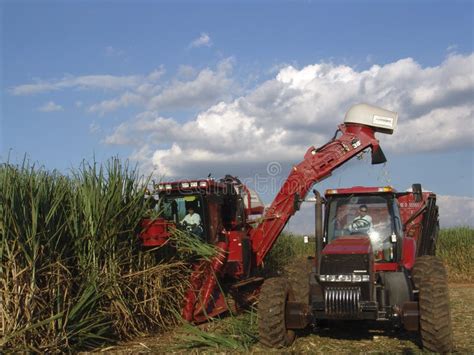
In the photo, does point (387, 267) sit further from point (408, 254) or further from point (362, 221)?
point (362, 221)

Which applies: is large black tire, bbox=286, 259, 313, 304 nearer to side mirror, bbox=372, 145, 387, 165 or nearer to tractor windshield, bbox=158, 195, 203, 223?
tractor windshield, bbox=158, 195, 203, 223

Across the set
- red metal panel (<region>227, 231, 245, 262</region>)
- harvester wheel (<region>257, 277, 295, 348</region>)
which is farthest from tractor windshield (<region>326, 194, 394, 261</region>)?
red metal panel (<region>227, 231, 245, 262</region>)

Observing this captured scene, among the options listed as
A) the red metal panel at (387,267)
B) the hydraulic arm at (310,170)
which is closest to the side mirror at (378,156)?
the hydraulic arm at (310,170)

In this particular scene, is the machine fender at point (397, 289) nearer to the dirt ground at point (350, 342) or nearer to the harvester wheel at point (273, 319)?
the dirt ground at point (350, 342)

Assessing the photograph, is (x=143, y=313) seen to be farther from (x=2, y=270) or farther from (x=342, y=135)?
(x=342, y=135)

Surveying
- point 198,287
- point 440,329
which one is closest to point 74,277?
point 198,287

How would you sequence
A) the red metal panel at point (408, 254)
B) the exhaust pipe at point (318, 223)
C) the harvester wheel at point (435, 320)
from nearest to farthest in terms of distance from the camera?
the harvester wheel at point (435, 320) → the exhaust pipe at point (318, 223) → the red metal panel at point (408, 254)

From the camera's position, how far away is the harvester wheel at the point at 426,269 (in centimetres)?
796

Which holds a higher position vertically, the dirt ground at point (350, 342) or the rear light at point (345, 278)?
the rear light at point (345, 278)

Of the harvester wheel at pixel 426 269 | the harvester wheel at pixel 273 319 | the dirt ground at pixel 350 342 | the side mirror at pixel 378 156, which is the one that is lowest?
the dirt ground at pixel 350 342

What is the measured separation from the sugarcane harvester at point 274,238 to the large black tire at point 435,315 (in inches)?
6.5

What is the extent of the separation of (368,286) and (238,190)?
6.39 m

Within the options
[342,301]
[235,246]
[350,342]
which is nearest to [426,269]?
[342,301]

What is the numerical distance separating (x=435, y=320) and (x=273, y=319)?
2009 millimetres
